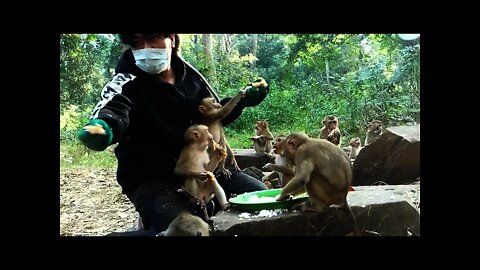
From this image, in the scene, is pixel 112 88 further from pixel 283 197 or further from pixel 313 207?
pixel 313 207

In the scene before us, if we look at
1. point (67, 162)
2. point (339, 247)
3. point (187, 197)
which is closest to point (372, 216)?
point (339, 247)

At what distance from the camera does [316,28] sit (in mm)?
3855

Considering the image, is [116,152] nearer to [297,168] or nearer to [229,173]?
[229,173]

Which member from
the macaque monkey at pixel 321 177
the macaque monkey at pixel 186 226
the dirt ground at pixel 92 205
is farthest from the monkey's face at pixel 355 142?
the dirt ground at pixel 92 205

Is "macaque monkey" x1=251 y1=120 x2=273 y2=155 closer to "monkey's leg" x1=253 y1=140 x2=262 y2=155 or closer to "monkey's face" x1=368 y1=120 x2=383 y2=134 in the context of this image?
"monkey's leg" x1=253 y1=140 x2=262 y2=155

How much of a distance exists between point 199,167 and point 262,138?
1.57 ft

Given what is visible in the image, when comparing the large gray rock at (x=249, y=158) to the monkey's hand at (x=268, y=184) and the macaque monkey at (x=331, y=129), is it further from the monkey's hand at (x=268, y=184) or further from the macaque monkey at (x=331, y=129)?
the macaque monkey at (x=331, y=129)

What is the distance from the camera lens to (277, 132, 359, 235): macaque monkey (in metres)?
3.63

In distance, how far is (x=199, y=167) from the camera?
12.0ft

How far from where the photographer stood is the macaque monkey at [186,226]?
11.6 ft

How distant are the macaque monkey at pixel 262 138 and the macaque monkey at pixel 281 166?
51mm

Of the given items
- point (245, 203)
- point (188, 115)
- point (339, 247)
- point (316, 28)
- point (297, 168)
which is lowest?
point (339, 247)

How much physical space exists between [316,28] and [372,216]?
4.29 feet
